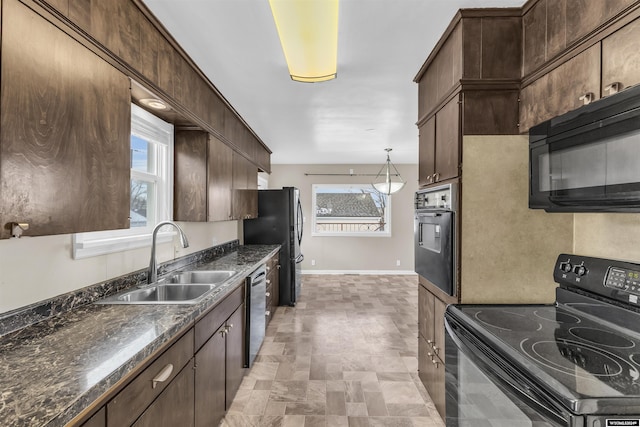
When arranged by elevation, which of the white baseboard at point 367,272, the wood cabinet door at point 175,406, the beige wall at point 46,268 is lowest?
the white baseboard at point 367,272

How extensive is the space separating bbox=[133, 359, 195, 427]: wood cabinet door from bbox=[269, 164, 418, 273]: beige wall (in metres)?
5.60

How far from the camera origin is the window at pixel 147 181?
6.86 feet

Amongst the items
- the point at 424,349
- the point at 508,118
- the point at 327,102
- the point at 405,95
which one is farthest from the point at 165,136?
the point at 424,349

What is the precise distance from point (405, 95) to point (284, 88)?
44.7 inches

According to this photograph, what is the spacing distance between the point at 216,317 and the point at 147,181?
4.15 feet

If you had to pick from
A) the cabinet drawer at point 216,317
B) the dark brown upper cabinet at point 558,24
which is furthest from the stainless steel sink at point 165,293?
the dark brown upper cabinet at point 558,24

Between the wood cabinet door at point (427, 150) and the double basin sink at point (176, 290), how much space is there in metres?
1.66

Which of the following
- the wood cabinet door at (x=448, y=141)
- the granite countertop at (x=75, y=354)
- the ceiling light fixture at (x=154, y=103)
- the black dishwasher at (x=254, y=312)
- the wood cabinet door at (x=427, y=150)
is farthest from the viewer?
the black dishwasher at (x=254, y=312)

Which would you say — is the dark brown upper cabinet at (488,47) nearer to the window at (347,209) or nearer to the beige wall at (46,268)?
the beige wall at (46,268)

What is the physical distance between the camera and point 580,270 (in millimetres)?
1491

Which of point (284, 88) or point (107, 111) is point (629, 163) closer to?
point (107, 111)

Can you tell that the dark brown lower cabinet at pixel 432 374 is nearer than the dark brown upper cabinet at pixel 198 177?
Yes

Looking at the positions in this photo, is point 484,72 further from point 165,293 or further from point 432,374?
point 165,293

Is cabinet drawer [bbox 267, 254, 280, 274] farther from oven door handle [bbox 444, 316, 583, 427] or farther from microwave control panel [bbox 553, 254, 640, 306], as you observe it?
microwave control panel [bbox 553, 254, 640, 306]
